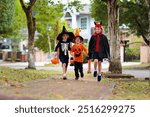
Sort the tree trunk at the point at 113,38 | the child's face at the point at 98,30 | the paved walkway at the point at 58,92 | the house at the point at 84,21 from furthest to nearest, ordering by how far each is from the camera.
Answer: the house at the point at 84,21 → the tree trunk at the point at 113,38 → the child's face at the point at 98,30 → the paved walkway at the point at 58,92

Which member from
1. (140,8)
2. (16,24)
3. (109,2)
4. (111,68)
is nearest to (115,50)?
(111,68)

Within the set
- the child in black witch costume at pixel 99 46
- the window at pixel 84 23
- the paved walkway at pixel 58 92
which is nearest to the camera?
the paved walkway at pixel 58 92

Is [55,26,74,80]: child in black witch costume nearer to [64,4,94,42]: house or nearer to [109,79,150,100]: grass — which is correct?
[109,79,150,100]: grass

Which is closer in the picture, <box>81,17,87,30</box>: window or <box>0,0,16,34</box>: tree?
<box>0,0,16,34</box>: tree

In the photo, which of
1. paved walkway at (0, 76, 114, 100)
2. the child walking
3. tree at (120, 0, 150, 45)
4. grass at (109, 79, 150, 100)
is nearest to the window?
tree at (120, 0, 150, 45)

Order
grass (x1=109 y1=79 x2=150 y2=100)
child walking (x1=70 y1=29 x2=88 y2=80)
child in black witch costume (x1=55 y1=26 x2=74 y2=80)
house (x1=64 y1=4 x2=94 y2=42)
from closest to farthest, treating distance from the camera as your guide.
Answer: grass (x1=109 y1=79 x2=150 y2=100) → child in black witch costume (x1=55 y1=26 x2=74 y2=80) → child walking (x1=70 y1=29 x2=88 y2=80) → house (x1=64 y1=4 x2=94 y2=42)

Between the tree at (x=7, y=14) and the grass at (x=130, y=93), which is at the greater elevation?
the tree at (x=7, y=14)

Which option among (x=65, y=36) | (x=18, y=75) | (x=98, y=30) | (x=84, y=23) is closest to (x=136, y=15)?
(x=18, y=75)

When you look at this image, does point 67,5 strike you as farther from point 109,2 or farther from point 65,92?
point 65,92

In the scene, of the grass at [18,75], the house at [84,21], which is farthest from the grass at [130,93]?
the house at [84,21]

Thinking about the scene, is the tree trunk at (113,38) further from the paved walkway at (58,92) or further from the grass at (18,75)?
the paved walkway at (58,92)

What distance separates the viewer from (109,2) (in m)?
22.3

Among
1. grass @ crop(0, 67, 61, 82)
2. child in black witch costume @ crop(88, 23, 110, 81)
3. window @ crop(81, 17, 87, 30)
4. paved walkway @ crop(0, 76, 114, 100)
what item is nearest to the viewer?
paved walkway @ crop(0, 76, 114, 100)

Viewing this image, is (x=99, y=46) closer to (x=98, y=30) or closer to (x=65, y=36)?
(x=98, y=30)
